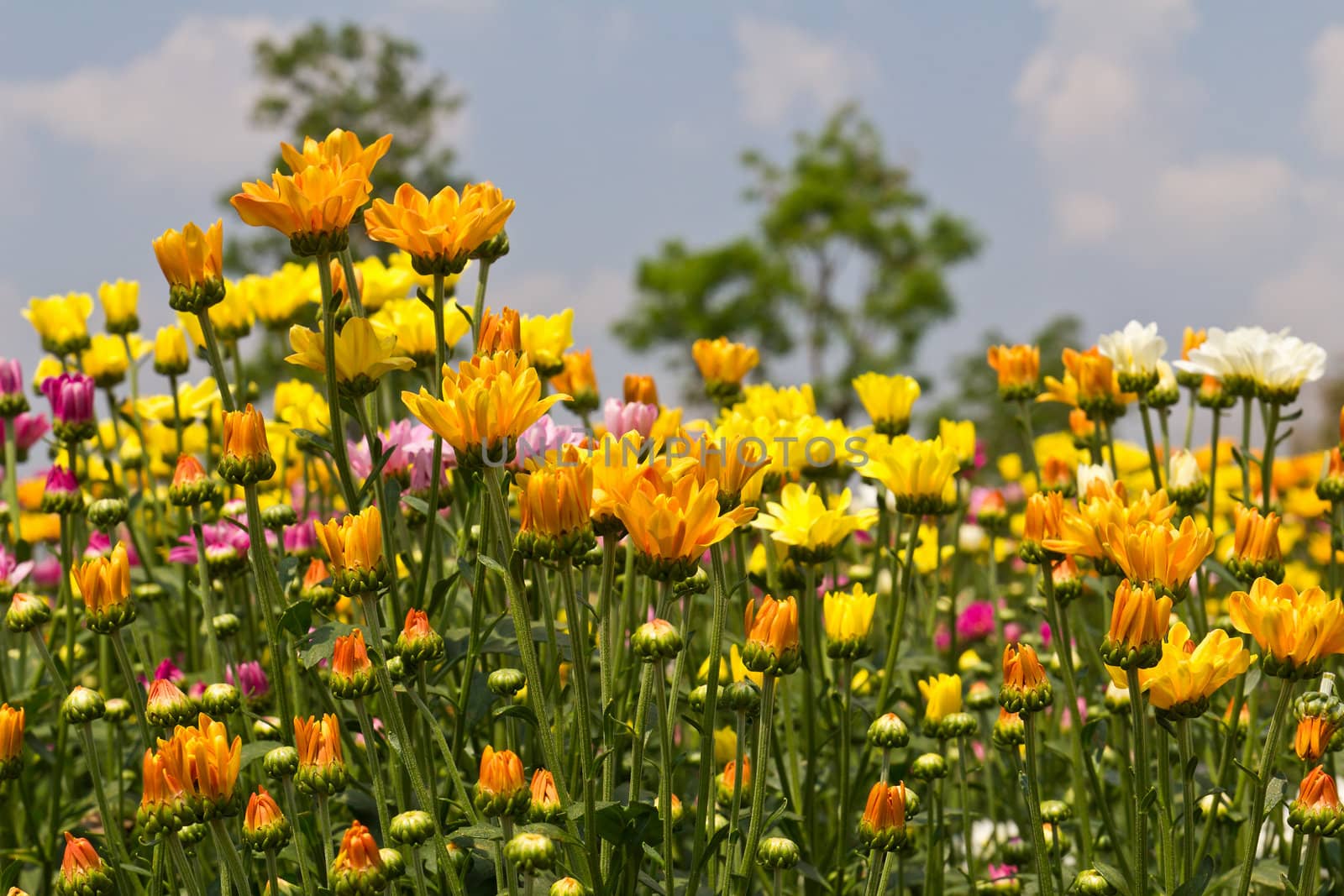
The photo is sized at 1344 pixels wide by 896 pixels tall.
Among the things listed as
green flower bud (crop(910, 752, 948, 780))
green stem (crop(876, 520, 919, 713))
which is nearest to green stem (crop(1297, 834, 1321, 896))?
green flower bud (crop(910, 752, 948, 780))

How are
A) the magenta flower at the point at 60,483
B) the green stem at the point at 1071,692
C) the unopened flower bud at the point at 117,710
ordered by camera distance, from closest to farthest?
the green stem at the point at 1071,692, the unopened flower bud at the point at 117,710, the magenta flower at the point at 60,483

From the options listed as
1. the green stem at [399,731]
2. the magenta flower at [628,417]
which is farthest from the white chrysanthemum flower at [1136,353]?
the green stem at [399,731]

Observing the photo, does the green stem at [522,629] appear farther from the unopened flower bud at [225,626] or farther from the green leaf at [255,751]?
the unopened flower bud at [225,626]

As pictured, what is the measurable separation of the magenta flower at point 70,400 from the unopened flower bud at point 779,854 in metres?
1.83

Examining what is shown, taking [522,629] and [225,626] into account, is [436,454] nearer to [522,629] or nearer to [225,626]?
[522,629]

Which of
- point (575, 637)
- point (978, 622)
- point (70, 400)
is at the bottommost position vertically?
point (575, 637)

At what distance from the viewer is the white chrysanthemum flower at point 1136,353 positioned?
2586mm

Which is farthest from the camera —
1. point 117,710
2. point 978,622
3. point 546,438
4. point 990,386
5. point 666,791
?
point 990,386

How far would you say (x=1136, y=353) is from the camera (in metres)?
2.60

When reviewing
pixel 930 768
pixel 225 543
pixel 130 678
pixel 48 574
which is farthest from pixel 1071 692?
pixel 48 574

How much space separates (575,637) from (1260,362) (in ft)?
5.82

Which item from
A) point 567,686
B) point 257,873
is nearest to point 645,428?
point 567,686

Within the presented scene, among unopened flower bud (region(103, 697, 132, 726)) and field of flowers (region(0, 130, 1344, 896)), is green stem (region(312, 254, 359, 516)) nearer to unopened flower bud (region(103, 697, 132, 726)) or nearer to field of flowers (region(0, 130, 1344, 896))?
field of flowers (region(0, 130, 1344, 896))

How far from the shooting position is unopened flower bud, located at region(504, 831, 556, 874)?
51.8 inches
